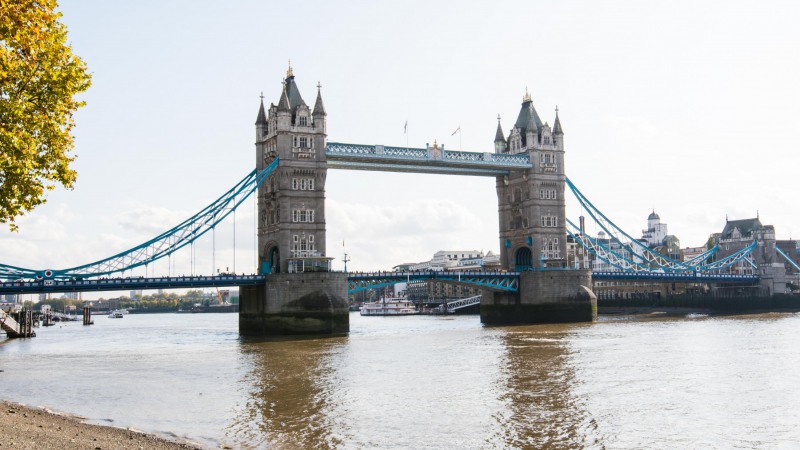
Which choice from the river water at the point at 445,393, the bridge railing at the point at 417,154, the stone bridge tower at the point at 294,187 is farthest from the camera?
the bridge railing at the point at 417,154

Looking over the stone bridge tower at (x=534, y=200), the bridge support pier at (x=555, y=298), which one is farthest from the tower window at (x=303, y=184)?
the stone bridge tower at (x=534, y=200)

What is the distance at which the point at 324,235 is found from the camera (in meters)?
67.7

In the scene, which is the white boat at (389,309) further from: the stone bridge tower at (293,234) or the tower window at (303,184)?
the tower window at (303,184)

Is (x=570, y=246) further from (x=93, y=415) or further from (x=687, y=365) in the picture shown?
(x=93, y=415)

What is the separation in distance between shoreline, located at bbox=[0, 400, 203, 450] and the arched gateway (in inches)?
1568

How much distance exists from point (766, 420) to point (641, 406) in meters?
3.84

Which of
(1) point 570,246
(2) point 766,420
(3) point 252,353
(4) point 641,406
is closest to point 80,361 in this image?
(3) point 252,353

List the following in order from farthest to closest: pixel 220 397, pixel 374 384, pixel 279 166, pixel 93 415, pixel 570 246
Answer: pixel 570 246 < pixel 279 166 < pixel 374 384 < pixel 220 397 < pixel 93 415

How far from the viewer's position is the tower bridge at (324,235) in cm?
6278

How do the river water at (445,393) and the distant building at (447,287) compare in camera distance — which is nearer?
the river water at (445,393)

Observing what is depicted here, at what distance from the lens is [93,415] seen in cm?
2517

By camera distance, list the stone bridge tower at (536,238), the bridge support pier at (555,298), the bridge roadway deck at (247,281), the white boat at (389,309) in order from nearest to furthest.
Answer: the bridge roadway deck at (247,281)
the bridge support pier at (555,298)
the stone bridge tower at (536,238)
the white boat at (389,309)

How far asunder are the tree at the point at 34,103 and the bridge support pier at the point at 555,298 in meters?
60.7

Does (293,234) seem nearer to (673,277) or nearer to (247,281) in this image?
(247,281)
